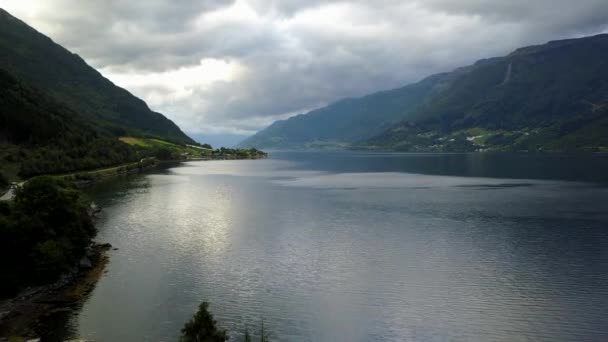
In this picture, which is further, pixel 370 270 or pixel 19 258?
pixel 370 270

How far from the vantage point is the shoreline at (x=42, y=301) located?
131 ft

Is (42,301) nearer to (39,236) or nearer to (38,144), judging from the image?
(39,236)

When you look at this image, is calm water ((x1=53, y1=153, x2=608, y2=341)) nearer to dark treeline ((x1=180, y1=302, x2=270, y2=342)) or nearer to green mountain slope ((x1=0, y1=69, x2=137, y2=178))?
dark treeline ((x1=180, y1=302, x2=270, y2=342))

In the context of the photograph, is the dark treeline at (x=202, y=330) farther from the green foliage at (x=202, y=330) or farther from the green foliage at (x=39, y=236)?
the green foliage at (x=39, y=236)

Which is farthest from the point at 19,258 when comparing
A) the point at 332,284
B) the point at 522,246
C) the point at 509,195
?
the point at 509,195

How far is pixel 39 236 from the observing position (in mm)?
51000

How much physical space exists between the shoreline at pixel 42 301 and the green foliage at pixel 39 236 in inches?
39.8

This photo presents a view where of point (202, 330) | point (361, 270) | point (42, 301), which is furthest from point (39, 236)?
point (361, 270)

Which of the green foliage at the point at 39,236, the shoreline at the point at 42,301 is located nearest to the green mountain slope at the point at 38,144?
the green foliage at the point at 39,236

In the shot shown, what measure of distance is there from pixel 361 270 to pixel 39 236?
38.1m

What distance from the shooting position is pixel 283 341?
38625 millimetres

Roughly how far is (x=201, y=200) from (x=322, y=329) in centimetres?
9116

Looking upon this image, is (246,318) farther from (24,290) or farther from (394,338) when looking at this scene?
(24,290)

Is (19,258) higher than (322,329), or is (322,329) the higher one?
(19,258)
